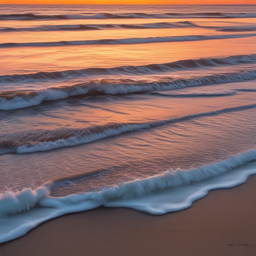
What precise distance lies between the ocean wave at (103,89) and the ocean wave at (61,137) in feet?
5.97

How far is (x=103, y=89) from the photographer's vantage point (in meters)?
7.16

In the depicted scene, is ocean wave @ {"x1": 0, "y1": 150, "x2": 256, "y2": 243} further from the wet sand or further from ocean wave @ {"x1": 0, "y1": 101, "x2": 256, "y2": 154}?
ocean wave @ {"x1": 0, "y1": 101, "x2": 256, "y2": 154}

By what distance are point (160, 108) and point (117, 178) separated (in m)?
2.86

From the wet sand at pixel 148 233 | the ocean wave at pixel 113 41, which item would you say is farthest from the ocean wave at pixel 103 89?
the ocean wave at pixel 113 41

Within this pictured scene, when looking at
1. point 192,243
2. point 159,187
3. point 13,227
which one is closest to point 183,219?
point 192,243

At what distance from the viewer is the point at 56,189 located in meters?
3.04

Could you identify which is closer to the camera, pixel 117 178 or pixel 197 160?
pixel 117 178

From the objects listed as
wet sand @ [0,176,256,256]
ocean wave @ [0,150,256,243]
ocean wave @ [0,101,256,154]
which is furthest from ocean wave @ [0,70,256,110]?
wet sand @ [0,176,256,256]

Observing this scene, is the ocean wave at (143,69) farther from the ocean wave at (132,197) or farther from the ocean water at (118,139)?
the ocean wave at (132,197)

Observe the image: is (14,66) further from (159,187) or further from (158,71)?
(159,187)

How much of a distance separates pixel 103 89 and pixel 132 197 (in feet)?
14.8

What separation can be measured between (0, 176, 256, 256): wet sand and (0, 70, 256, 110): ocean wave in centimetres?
391

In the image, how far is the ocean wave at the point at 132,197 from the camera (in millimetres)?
2643

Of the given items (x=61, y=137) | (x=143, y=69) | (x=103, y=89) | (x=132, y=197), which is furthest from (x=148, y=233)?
(x=143, y=69)
